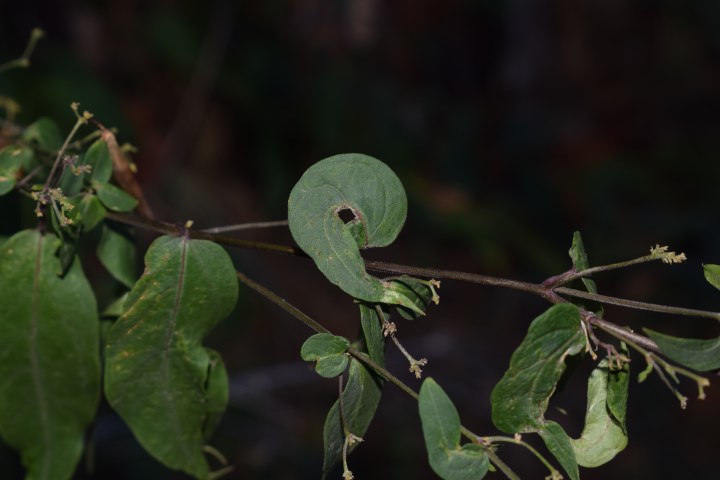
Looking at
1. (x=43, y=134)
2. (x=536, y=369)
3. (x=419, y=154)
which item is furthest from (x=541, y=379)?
(x=419, y=154)

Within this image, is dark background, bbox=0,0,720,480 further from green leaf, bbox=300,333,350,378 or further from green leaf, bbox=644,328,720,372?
green leaf, bbox=644,328,720,372

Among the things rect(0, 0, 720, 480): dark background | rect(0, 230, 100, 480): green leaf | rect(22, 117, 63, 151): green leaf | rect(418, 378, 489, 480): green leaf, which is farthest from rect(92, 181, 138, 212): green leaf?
rect(0, 0, 720, 480): dark background

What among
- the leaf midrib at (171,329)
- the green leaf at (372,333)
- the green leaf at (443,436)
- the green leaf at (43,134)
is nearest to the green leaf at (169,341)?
the leaf midrib at (171,329)

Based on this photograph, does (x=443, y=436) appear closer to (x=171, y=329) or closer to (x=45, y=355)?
(x=171, y=329)

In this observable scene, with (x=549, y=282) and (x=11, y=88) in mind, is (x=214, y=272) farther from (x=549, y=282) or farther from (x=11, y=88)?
(x=11, y=88)

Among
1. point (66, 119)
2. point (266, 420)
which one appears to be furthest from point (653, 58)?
point (66, 119)
